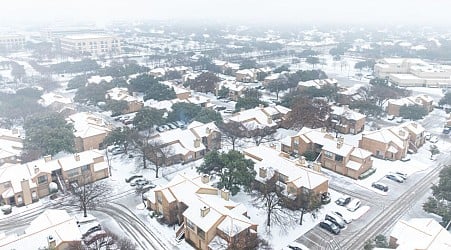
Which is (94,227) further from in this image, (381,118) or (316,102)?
(381,118)

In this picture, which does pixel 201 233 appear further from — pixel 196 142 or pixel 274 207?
pixel 196 142

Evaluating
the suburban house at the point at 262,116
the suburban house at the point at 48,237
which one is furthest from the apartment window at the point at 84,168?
the suburban house at the point at 262,116

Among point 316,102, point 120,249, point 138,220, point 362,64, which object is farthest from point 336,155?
point 362,64

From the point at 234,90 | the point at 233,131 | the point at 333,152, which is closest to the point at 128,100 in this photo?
the point at 234,90

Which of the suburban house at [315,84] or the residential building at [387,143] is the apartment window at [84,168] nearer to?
the residential building at [387,143]

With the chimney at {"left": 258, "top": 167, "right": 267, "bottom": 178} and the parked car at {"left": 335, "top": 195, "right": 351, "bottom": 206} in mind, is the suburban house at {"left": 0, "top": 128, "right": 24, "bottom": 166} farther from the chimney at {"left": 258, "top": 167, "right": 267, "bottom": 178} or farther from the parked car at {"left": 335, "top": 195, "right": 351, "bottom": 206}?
the parked car at {"left": 335, "top": 195, "right": 351, "bottom": 206}

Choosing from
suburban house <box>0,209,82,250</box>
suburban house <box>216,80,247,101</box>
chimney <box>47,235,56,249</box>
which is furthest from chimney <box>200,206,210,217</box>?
suburban house <box>216,80,247,101</box>
